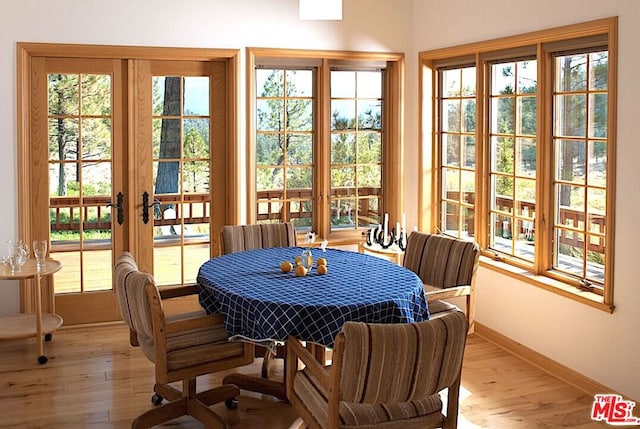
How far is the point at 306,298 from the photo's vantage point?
150 inches

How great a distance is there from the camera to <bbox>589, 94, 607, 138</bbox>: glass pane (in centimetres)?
458

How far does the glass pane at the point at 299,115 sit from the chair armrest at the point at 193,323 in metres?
2.63

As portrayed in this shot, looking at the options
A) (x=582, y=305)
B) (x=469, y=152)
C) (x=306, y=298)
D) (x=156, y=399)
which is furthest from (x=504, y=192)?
(x=156, y=399)

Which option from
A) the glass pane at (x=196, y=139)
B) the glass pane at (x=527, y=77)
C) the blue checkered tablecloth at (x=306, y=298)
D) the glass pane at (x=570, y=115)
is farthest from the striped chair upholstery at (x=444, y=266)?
the glass pane at (x=196, y=139)

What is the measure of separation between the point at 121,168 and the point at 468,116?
8.70 ft

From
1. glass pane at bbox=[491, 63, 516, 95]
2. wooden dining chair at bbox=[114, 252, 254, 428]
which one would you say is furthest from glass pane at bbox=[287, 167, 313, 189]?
wooden dining chair at bbox=[114, 252, 254, 428]

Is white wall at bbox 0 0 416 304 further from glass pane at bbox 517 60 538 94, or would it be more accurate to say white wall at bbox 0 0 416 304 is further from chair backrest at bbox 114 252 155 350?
chair backrest at bbox 114 252 155 350

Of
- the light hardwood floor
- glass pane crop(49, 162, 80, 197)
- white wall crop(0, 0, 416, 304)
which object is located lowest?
the light hardwood floor

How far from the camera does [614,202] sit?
4.41 meters

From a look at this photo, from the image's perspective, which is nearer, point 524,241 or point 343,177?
point 524,241

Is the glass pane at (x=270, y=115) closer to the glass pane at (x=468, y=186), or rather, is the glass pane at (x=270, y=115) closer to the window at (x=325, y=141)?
the window at (x=325, y=141)

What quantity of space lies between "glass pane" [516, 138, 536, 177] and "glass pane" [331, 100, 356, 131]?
1.55 m

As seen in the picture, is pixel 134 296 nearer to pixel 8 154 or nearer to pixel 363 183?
pixel 8 154

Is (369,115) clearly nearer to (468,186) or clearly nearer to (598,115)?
(468,186)
